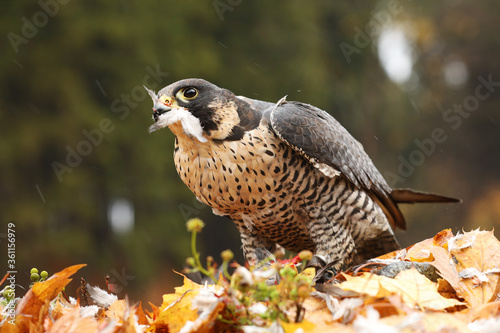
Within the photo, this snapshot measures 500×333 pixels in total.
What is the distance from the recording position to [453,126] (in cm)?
877

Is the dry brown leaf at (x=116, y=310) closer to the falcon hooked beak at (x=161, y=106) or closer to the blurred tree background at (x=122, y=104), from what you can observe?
the falcon hooked beak at (x=161, y=106)

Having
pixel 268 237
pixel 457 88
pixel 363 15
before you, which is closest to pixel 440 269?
pixel 268 237

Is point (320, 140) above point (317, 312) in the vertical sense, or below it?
above

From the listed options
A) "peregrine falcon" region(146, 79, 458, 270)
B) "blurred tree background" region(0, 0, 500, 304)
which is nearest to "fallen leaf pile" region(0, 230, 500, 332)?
"peregrine falcon" region(146, 79, 458, 270)

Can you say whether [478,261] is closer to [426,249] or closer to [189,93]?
[426,249]

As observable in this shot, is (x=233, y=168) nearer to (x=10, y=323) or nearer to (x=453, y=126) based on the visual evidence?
(x=10, y=323)

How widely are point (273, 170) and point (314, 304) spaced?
763 mm

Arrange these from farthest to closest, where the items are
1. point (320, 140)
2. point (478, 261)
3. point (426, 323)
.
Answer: point (320, 140)
point (478, 261)
point (426, 323)

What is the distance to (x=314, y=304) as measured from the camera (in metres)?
1.14

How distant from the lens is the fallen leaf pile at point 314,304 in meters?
0.92

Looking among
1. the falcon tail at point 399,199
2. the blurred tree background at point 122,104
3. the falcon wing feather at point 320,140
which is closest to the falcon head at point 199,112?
the falcon wing feather at point 320,140

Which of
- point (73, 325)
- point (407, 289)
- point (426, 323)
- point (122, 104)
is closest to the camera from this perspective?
point (426, 323)

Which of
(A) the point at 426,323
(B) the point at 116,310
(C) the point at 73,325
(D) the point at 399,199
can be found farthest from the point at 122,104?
(A) the point at 426,323

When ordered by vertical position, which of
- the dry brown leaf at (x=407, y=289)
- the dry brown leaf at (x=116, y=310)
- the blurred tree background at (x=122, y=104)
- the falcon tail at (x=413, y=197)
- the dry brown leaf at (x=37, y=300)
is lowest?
the blurred tree background at (x=122, y=104)
